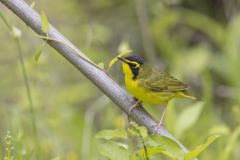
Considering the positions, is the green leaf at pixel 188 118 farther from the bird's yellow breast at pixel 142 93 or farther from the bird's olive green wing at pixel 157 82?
the bird's yellow breast at pixel 142 93

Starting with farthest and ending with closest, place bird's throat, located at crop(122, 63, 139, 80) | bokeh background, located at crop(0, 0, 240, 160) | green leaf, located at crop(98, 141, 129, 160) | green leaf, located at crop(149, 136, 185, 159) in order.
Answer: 1. bokeh background, located at crop(0, 0, 240, 160)
2. bird's throat, located at crop(122, 63, 139, 80)
3. green leaf, located at crop(98, 141, 129, 160)
4. green leaf, located at crop(149, 136, 185, 159)

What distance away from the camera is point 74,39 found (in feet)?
20.6

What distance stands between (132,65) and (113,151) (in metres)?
0.94

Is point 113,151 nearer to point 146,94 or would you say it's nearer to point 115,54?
point 146,94

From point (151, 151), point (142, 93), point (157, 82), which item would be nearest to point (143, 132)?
point (151, 151)

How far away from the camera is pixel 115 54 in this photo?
6.94 m

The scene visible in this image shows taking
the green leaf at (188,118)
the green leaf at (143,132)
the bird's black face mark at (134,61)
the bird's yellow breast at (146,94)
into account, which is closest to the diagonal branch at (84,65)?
the green leaf at (143,132)

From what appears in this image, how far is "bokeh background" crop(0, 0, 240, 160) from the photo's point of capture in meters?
5.13

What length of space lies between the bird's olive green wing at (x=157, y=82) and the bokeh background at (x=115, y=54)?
1.24m

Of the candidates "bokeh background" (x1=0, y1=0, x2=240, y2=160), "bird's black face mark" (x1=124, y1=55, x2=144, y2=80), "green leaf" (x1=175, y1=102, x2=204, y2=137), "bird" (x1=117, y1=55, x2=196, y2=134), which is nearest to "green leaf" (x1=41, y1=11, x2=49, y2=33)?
"bird" (x1=117, y1=55, x2=196, y2=134)

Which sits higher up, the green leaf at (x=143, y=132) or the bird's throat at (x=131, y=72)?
the bird's throat at (x=131, y=72)

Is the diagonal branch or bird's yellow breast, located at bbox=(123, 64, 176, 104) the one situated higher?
bird's yellow breast, located at bbox=(123, 64, 176, 104)

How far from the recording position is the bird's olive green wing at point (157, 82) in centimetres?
335

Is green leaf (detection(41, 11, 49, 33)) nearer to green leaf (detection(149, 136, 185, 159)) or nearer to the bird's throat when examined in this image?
green leaf (detection(149, 136, 185, 159))
